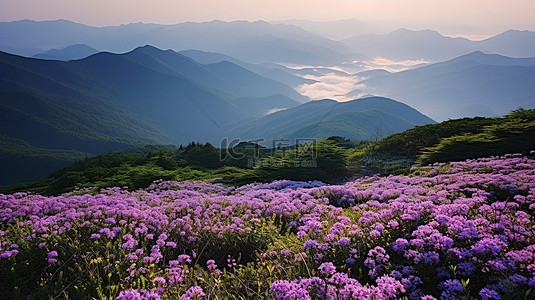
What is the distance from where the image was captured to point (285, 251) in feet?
15.9

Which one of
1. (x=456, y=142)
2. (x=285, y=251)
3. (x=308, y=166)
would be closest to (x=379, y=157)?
(x=456, y=142)

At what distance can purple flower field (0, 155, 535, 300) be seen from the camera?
3.73 m

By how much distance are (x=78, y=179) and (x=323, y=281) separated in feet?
53.2

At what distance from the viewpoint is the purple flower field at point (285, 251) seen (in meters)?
3.73

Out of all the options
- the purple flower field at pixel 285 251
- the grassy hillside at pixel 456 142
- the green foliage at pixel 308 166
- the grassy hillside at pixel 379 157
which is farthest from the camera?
the green foliage at pixel 308 166

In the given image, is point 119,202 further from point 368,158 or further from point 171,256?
point 368,158

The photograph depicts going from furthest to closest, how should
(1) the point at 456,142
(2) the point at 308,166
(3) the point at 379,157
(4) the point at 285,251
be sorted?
(3) the point at 379,157 → (2) the point at 308,166 → (1) the point at 456,142 → (4) the point at 285,251

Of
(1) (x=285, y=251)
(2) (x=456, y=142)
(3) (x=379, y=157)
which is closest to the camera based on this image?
(1) (x=285, y=251)

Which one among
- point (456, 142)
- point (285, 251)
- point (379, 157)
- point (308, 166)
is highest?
point (456, 142)

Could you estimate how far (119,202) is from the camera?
7840 mm

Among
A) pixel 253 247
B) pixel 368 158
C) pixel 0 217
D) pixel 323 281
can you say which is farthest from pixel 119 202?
pixel 368 158

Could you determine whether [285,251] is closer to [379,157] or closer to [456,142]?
[456,142]

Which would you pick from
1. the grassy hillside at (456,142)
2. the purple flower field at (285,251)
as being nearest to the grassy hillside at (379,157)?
the grassy hillside at (456,142)

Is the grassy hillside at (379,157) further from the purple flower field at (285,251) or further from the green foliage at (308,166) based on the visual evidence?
→ the purple flower field at (285,251)
